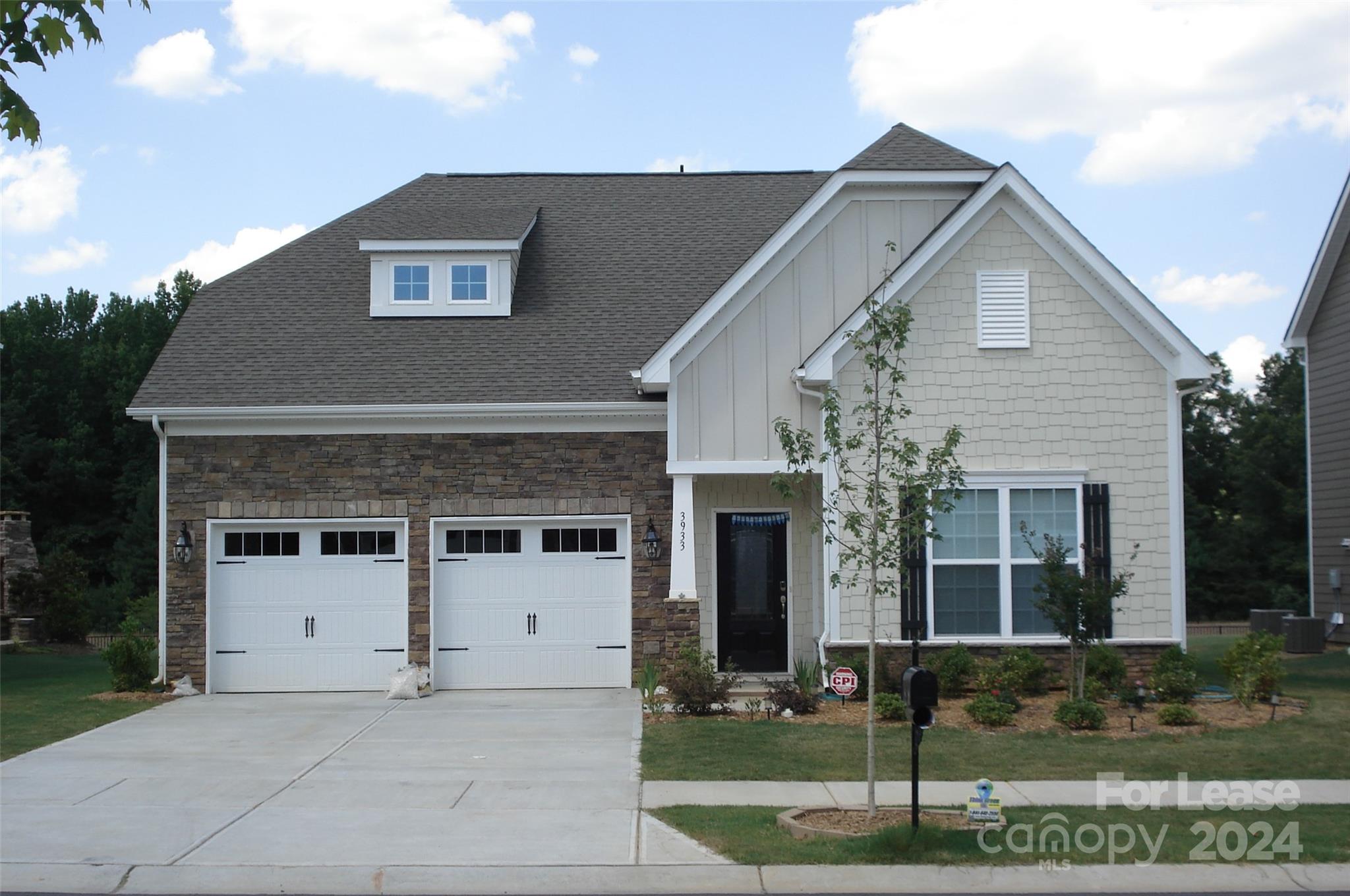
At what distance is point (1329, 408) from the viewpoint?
Answer: 21.3 m

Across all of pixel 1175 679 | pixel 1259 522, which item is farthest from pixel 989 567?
pixel 1259 522

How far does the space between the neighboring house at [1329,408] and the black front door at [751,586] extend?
35.6 ft

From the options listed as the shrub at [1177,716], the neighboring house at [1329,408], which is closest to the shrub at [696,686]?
the shrub at [1177,716]

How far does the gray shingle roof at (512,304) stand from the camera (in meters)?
16.4

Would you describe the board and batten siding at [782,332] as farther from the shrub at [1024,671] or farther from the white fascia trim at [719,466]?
the shrub at [1024,671]

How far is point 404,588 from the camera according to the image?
16250 mm

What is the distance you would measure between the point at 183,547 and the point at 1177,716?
12566 millimetres

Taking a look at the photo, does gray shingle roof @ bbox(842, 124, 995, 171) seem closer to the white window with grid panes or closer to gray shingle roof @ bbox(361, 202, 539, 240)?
the white window with grid panes

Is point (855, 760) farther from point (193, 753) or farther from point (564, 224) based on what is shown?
point (564, 224)

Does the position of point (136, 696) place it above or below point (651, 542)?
below

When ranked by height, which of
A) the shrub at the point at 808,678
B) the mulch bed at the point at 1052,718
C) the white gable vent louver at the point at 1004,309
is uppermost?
the white gable vent louver at the point at 1004,309

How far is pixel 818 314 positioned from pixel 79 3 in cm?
1091

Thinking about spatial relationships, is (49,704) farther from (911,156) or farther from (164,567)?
(911,156)

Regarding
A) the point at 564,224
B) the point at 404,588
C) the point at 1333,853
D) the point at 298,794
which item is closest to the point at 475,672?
the point at 404,588
